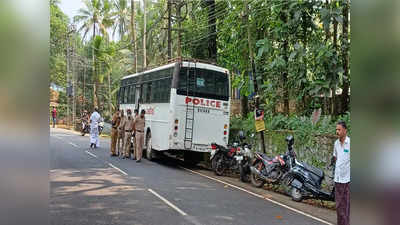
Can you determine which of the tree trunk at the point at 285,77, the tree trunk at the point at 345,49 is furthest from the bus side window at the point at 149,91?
the tree trunk at the point at 345,49

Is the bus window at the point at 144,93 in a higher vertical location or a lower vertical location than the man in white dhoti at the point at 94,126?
higher

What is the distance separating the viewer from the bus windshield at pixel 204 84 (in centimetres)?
1306

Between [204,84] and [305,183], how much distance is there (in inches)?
236

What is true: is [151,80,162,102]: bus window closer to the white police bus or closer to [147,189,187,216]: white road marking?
the white police bus

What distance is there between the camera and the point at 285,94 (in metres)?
14.7

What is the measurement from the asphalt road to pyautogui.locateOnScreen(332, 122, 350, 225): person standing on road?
1305mm

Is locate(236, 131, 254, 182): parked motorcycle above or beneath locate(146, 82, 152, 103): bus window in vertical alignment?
beneath

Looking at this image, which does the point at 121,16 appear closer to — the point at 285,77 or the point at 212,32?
the point at 212,32

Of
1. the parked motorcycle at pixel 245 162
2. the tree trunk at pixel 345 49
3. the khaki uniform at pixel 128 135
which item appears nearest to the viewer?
the parked motorcycle at pixel 245 162

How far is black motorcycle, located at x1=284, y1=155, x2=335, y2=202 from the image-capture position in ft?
26.6

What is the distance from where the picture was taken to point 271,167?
9.77 m

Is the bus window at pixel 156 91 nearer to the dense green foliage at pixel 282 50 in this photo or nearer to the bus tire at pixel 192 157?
the bus tire at pixel 192 157

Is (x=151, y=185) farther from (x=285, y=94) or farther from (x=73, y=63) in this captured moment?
(x=73, y=63)

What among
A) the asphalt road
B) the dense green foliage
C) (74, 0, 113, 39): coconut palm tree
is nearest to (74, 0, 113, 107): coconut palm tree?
(74, 0, 113, 39): coconut palm tree
